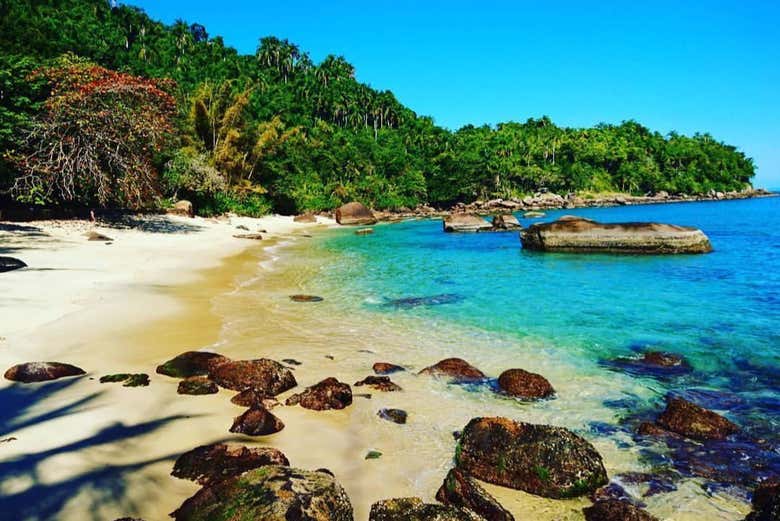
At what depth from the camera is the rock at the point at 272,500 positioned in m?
2.80

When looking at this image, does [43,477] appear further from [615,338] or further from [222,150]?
[222,150]

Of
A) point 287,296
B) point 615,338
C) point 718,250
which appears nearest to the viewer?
point 615,338

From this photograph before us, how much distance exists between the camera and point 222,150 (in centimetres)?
4250

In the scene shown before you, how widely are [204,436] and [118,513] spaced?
133 cm

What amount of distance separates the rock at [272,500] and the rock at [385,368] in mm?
3715

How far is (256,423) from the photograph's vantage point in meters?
4.73

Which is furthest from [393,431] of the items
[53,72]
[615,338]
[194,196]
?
[194,196]

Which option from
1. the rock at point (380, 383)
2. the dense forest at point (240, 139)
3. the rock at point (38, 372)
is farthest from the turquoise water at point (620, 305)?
the dense forest at point (240, 139)

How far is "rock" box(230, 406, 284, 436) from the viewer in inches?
184

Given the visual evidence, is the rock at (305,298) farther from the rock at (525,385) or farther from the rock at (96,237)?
the rock at (96,237)

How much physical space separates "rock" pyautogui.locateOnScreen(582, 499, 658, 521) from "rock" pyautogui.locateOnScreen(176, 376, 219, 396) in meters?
4.27

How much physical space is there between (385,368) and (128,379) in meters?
3.44

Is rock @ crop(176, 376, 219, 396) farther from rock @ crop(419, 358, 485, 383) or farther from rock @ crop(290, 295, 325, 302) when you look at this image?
rock @ crop(290, 295, 325, 302)

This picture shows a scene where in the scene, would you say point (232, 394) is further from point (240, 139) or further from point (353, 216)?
point (240, 139)
